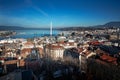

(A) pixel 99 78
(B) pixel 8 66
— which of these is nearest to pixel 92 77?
(A) pixel 99 78

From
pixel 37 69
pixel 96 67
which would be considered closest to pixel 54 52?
pixel 37 69

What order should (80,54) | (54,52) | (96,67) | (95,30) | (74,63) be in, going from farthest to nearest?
(95,30) < (54,52) < (80,54) < (74,63) < (96,67)

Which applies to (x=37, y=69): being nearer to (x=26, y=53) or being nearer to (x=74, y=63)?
(x=74, y=63)

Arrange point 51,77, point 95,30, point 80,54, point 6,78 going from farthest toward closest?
Result: point 95,30
point 80,54
point 51,77
point 6,78

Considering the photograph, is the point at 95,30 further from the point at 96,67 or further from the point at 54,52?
the point at 96,67

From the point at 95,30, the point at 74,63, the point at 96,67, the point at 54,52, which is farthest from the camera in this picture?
the point at 95,30

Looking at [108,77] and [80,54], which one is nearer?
[108,77]

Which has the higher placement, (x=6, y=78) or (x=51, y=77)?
(x=6, y=78)

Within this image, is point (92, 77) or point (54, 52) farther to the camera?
point (54, 52)

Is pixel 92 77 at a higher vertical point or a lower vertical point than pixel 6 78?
lower
